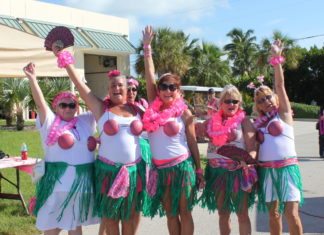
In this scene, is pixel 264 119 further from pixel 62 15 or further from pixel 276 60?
pixel 62 15

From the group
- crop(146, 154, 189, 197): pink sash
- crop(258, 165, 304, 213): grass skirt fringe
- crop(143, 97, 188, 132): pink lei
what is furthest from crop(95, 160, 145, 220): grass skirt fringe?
crop(258, 165, 304, 213): grass skirt fringe

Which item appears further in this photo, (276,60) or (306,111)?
(306,111)

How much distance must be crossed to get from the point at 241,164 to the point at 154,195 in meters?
0.83

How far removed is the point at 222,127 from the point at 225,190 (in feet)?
1.89

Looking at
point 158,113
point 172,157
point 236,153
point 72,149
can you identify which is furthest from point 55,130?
point 236,153

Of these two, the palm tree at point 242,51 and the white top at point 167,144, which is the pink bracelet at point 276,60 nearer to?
the white top at point 167,144

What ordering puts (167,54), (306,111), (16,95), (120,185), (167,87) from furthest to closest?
(167,54) → (306,111) → (16,95) → (167,87) → (120,185)

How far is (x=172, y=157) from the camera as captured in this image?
402 centimetres

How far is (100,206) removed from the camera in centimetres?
391

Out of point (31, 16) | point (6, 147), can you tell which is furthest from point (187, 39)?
point (6, 147)

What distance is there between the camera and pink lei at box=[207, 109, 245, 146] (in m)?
4.13

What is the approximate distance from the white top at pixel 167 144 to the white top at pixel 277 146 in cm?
74

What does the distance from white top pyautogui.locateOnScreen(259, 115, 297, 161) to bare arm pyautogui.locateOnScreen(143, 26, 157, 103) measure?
109 centimetres

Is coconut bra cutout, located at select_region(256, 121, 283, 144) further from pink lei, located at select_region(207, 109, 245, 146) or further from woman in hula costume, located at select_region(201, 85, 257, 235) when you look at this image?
pink lei, located at select_region(207, 109, 245, 146)
